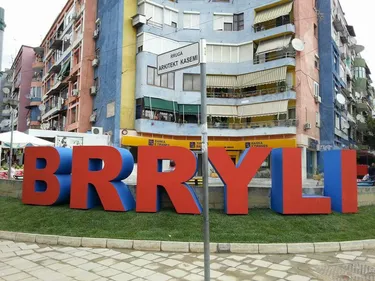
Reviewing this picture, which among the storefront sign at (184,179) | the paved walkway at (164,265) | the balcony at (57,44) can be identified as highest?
the balcony at (57,44)

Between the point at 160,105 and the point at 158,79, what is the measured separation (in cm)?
252

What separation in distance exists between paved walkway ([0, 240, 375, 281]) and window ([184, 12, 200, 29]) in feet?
87.8

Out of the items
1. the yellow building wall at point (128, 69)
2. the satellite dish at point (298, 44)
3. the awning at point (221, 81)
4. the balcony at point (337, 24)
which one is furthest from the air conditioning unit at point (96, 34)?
the balcony at point (337, 24)

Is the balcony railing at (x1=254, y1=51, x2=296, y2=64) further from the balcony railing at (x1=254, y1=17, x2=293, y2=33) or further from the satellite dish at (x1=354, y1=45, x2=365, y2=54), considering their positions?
the satellite dish at (x1=354, y1=45, x2=365, y2=54)

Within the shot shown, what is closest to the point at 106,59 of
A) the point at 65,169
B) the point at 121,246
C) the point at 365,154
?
the point at 65,169

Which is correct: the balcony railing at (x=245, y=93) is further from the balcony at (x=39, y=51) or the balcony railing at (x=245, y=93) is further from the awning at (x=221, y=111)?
the balcony at (x=39, y=51)

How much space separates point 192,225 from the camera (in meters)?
8.25

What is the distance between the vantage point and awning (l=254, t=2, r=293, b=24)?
2725 cm

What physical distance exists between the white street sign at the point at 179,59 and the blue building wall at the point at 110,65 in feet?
69.3

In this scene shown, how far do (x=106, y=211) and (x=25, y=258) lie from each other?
9.62 ft

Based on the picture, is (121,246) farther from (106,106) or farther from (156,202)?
(106,106)

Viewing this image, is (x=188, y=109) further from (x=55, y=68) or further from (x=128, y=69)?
(x=55, y=68)

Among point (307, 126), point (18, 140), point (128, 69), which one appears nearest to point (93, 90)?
point (128, 69)

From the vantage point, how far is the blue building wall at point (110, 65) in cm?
2588
